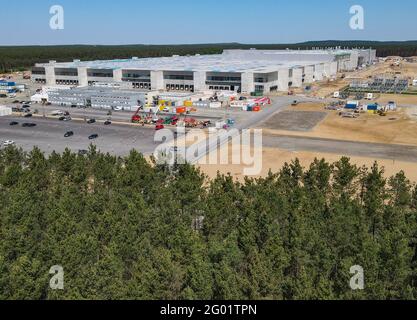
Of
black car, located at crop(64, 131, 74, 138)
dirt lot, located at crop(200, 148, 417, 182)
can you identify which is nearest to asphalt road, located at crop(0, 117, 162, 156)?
black car, located at crop(64, 131, 74, 138)

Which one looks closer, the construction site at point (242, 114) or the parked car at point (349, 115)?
the construction site at point (242, 114)

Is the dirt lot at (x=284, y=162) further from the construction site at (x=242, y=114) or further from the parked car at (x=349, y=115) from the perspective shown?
the parked car at (x=349, y=115)

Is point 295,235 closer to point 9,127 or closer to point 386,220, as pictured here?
point 386,220

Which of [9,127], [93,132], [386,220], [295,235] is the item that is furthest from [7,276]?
[9,127]

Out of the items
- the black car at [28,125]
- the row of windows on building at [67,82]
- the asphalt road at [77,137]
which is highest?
the row of windows on building at [67,82]

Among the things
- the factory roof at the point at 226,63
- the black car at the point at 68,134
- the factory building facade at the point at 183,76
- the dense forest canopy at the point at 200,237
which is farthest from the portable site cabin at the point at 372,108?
the black car at the point at 68,134

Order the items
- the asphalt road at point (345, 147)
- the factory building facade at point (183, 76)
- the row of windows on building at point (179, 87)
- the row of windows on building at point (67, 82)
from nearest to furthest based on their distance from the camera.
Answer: the asphalt road at point (345, 147) → the factory building facade at point (183, 76) → the row of windows on building at point (179, 87) → the row of windows on building at point (67, 82)
